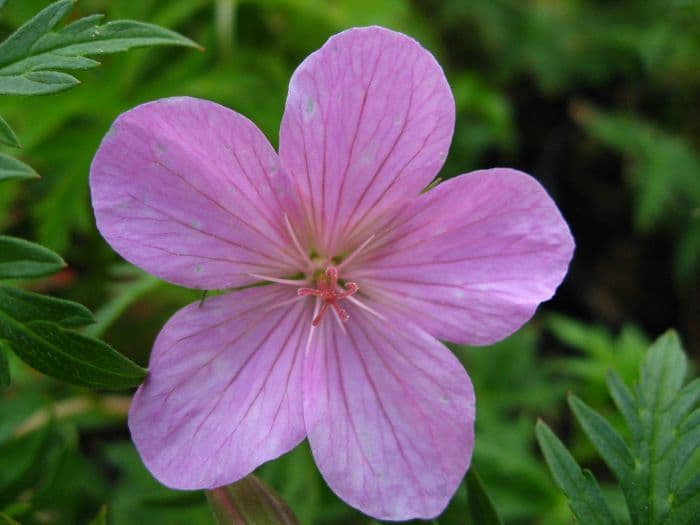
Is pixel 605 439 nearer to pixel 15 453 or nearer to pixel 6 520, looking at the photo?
pixel 6 520

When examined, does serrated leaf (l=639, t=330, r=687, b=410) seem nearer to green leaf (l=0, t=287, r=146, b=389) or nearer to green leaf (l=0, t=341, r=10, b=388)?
green leaf (l=0, t=287, r=146, b=389)

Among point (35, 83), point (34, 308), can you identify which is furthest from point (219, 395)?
point (35, 83)

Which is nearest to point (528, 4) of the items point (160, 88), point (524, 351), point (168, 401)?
point (524, 351)

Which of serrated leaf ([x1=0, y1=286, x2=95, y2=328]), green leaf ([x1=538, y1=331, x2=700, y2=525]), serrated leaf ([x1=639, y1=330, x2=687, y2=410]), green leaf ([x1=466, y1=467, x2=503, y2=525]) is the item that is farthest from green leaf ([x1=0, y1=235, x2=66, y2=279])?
serrated leaf ([x1=639, y1=330, x2=687, y2=410])

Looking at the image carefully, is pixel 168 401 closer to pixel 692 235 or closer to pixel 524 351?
pixel 524 351

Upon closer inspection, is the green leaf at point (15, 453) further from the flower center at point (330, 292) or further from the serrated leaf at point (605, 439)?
the serrated leaf at point (605, 439)

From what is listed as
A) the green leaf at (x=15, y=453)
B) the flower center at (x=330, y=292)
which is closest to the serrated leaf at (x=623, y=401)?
the flower center at (x=330, y=292)
